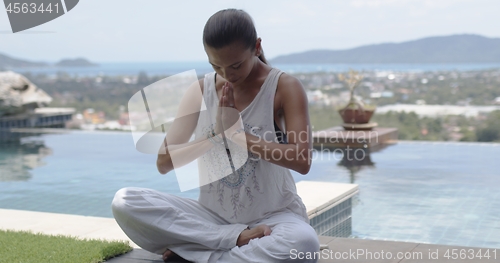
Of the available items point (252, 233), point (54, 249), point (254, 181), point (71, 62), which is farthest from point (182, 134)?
point (71, 62)

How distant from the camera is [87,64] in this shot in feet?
111

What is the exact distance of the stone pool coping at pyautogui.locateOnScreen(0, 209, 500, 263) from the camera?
201 centimetres

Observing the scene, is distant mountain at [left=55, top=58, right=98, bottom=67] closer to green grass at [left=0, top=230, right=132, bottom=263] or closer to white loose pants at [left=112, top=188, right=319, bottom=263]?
green grass at [left=0, top=230, right=132, bottom=263]

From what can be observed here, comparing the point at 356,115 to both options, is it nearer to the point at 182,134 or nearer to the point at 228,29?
the point at 182,134

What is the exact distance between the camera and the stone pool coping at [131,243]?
2.01 metres

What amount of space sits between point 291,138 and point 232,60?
0.30 metres

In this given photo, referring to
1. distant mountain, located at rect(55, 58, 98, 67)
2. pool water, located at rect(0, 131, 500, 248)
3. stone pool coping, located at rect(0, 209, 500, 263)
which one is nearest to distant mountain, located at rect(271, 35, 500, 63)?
distant mountain, located at rect(55, 58, 98, 67)

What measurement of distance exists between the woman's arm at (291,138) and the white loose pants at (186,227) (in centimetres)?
21

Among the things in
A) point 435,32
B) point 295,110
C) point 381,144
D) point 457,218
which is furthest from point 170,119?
point 435,32

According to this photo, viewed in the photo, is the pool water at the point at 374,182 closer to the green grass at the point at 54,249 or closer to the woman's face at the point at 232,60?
the green grass at the point at 54,249

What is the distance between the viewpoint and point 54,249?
2.15m

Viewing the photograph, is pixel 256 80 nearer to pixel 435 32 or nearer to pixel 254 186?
pixel 254 186

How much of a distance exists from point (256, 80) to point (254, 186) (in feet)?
1.12

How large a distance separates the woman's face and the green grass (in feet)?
2.62
